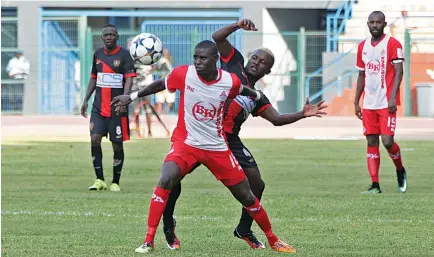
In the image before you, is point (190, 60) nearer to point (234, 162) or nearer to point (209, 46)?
point (234, 162)

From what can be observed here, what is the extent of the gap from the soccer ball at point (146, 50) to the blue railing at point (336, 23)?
2735 cm

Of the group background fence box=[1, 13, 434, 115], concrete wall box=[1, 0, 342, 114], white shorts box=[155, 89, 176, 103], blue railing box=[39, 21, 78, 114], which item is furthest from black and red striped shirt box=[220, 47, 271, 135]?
concrete wall box=[1, 0, 342, 114]

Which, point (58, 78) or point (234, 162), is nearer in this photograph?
point (234, 162)

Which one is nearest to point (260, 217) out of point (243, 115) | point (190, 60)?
point (243, 115)

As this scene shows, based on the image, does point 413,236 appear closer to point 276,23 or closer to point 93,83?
point 93,83

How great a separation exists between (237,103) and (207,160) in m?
0.69

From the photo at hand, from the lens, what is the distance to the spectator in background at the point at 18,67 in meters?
40.7

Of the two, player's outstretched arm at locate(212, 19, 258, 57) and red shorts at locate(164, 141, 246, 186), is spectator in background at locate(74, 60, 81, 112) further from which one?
red shorts at locate(164, 141, 246, 186)

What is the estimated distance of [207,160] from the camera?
28.7 feet

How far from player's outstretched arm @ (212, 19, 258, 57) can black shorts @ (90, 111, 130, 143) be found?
5.29m

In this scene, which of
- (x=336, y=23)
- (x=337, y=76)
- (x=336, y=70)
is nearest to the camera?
(x=337, y=76)

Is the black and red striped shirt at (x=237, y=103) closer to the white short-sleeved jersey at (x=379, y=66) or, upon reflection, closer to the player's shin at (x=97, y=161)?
the white short-sleeved jersey at (x=379, y=66)

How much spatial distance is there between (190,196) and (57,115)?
27675 millimetres

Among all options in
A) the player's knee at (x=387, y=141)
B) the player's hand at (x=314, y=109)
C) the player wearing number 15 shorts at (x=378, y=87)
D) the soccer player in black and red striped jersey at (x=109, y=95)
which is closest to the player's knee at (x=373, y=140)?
the player wearing number 15 shorts at (x=378, y=87)
